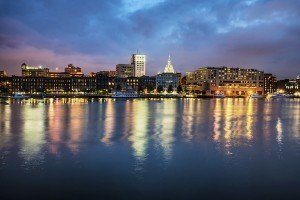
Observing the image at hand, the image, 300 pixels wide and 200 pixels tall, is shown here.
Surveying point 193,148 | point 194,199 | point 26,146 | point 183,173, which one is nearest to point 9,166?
point 26,146

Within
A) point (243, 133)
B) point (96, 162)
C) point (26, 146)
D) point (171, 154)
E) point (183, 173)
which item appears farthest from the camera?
point (243, 133)

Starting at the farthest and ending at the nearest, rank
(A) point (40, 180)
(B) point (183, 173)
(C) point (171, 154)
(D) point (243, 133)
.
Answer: (D) point (243, 133), (C) point (171, 154), (B) point (183, 173), (A) point (40, 180)

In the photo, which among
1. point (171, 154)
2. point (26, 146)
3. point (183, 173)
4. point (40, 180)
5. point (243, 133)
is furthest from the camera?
point (243, 133)

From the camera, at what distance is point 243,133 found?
92.6ft

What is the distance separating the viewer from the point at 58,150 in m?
19.5

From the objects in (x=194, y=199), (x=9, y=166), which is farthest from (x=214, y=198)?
(x=9, y=166)

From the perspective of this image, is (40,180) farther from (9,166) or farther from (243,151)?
(243,151)

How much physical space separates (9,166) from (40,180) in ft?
9.52

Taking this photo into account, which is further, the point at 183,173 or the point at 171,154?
the point at 171,154

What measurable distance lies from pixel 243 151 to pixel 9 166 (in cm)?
1218

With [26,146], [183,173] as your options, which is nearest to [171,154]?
[183,173]

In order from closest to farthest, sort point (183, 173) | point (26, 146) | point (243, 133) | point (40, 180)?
point (40, 180)
point (183, 173)
point (26, 146)
point (243, 133)

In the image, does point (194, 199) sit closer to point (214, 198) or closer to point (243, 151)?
point (214, 198)

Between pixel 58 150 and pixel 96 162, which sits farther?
pixel 58 150
